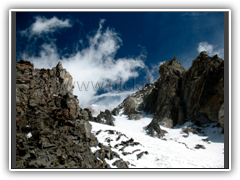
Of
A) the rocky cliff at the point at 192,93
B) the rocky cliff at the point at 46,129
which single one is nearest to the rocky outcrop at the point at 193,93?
the rocky cliff at the point at 192,93

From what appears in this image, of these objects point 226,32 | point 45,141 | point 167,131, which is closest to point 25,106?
point 45,141

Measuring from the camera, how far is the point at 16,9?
5496mm

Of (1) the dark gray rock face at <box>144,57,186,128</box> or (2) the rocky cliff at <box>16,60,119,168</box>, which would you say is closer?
(2) the rocky cliff at <box>16,60,119,168</box>

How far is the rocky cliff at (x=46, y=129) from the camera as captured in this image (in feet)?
25.7

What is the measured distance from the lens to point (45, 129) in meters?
9.40

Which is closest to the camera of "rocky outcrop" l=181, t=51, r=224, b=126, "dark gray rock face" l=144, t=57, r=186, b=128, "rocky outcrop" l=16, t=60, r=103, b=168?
"rocky outcrop" l=16, t=60, r=103, b=168

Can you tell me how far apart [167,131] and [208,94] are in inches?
578

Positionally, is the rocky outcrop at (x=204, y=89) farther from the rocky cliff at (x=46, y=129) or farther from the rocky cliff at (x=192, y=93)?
the rocky cliff at (x=46, y=129)

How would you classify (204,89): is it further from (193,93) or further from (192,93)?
(192,93)

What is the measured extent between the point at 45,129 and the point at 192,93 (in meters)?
41.3

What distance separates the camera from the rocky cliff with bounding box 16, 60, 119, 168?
7836 mm

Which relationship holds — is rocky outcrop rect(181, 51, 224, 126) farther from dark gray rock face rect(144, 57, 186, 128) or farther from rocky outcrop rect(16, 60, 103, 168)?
rocky outcrop rect(16, 60, 103, 168)

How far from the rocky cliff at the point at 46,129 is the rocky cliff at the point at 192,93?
82.7 feet

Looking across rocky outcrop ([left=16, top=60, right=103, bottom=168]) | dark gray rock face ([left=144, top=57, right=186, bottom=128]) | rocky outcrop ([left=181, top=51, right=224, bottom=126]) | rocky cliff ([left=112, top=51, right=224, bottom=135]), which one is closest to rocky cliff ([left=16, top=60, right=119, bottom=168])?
rocky outcrop ([left=16, top=60, right=103, bottom=168])
